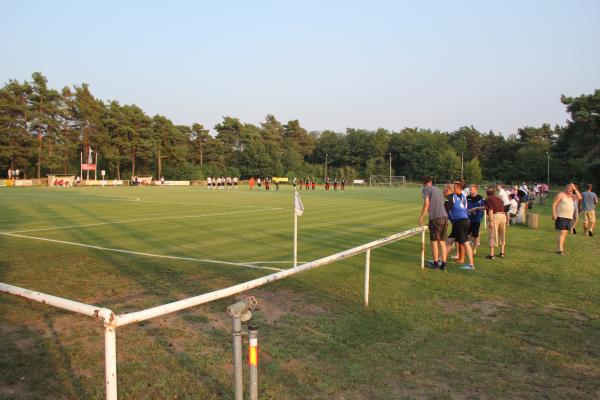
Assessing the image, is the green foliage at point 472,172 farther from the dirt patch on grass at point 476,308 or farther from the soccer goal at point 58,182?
the dirt patch on grass at point 476,308

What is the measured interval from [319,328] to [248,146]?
10304 cm

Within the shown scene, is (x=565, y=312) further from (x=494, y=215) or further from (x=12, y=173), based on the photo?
(x=12, y=173)

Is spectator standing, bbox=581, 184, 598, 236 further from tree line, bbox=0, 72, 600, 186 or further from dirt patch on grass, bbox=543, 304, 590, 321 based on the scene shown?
tree line, bbox=0, 72, 600, 186

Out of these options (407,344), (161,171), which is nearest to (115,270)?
(407,344)

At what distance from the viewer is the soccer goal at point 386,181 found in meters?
102

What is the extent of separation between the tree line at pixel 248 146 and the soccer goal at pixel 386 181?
704 centimetres

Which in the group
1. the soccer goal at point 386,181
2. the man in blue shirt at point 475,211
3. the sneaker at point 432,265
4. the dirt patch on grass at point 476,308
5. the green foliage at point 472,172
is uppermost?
the green foliage at point 472,172

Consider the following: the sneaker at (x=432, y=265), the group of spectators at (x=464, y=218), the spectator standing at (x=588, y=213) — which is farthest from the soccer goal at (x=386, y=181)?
the sneaker at (x=432, y=265)

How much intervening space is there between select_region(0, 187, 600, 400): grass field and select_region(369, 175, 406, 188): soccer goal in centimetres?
9010

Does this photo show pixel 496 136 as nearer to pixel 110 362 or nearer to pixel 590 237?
pixel 590 237

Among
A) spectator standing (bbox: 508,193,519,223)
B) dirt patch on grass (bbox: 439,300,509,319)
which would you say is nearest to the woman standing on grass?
spectator standing (bbox: 508,193,519,223)

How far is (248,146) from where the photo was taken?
353 ft

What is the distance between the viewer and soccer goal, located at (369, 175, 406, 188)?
10218 centimetres

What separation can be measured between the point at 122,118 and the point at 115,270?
84680 mm
